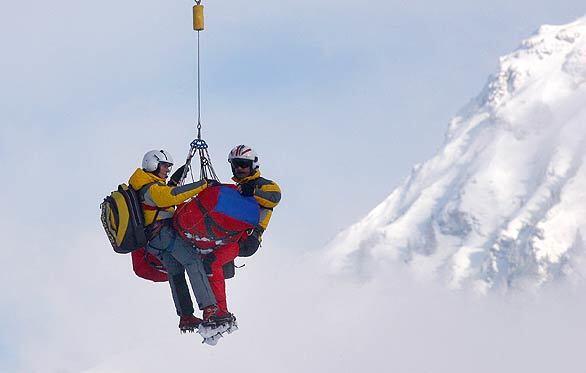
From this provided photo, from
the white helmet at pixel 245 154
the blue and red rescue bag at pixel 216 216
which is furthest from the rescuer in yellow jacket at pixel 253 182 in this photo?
the blue and red rescue bag at pixel 216 216

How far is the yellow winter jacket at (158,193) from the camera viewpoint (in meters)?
19.2

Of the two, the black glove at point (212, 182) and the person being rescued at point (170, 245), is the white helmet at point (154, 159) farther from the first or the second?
the black glove at point (212, 182)

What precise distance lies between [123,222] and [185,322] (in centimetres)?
219

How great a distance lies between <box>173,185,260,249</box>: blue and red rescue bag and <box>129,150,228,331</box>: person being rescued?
242 millimetres

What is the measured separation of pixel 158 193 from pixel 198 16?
3.13 metres

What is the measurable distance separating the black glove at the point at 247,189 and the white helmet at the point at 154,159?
1374 mm

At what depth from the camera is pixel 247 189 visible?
65.5 ft

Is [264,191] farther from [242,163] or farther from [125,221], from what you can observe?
[125,221]

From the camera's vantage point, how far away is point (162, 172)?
20.1 m

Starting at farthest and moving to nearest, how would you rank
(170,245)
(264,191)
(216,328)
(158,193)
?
(170,245) < (264,191) < (216,328) < (158,193)

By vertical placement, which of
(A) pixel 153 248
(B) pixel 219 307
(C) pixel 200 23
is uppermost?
(C) pixel 200 23

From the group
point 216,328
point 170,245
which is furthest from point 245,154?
point 216,328

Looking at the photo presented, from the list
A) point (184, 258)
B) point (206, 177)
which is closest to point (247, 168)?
point (206, 177)

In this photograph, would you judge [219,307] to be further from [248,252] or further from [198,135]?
[198,135]
